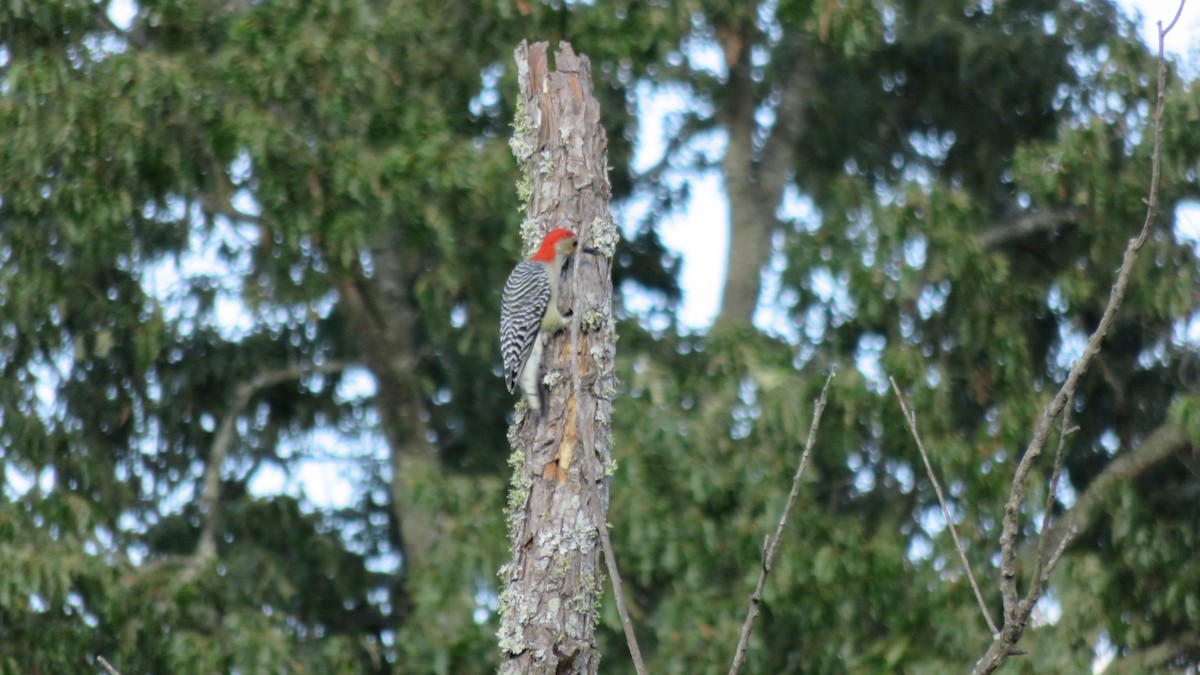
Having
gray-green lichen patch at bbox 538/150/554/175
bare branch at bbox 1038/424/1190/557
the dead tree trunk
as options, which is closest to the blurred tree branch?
bare branch at bbox 1038/424/1190/557

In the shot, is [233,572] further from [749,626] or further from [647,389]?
[749,626]

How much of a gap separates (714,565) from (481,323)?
77.5 inches

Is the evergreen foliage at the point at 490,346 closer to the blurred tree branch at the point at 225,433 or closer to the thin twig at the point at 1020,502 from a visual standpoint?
the blurred tree branch at the point at 225,433

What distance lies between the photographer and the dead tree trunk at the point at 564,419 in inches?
150

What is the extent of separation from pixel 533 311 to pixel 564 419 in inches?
61.9

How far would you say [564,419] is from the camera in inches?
162

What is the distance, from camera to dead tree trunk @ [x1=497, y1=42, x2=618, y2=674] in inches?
150

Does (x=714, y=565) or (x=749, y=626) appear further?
(x=714, y=565)

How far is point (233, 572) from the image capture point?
9453 mm

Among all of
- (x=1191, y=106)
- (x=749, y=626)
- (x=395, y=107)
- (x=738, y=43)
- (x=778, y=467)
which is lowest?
(x=749, y=626)

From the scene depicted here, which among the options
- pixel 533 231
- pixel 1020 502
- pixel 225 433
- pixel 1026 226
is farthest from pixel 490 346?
pixel 1020 502

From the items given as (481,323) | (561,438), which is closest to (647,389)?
(481,323)

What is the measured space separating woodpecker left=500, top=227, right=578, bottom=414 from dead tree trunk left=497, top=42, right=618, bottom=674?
0.16 feet

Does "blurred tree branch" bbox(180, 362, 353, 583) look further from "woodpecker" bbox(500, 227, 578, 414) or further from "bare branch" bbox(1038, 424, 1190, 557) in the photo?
"bare branch" bbox(1038, 424, 1190, 557)
